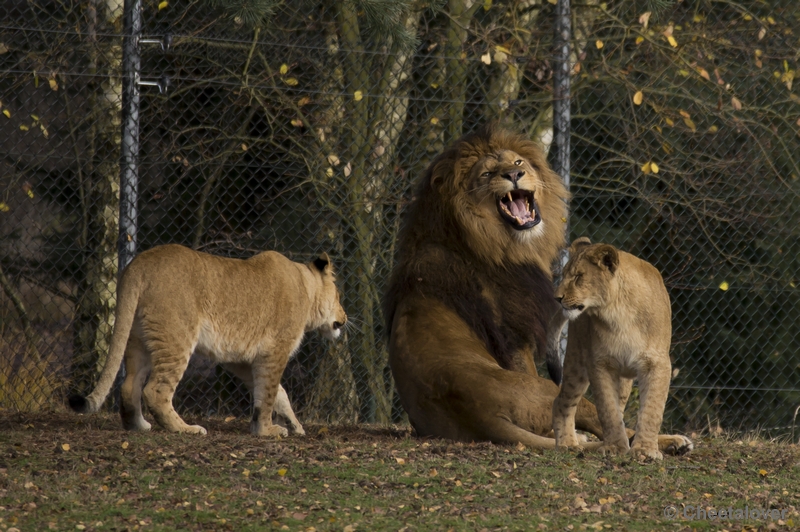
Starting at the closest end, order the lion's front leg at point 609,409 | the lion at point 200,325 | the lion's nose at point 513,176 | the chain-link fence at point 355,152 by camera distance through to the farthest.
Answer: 1. the lion's front leg at point 609,409
2. the lion at point 200,325
3. the lion's nose at point 513,176
4. the chain-link fence at point 355,152

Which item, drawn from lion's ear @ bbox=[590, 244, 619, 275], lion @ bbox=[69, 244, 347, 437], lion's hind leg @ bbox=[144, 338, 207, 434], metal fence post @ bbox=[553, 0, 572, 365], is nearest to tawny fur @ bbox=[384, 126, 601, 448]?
lion @ bbox=[69, 244, 347, 437]

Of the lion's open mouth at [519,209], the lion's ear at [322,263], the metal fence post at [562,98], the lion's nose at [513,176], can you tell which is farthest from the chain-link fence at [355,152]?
the lion's nose at [513,176]

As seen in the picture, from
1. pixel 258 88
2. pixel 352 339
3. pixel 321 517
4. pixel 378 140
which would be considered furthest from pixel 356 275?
pixel 321 517

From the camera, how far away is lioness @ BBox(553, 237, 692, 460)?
4188mm

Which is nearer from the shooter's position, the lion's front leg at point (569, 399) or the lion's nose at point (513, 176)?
the lion's front leg at point (569, 399)

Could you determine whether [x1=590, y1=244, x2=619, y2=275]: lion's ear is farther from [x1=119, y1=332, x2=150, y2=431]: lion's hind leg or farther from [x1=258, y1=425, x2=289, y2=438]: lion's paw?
[x1=119, y1=332, x2=150, y2=431]: lion's hind leg

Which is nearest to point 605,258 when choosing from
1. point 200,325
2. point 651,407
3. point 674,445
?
point 651,407

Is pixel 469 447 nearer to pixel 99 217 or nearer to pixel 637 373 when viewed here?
pixel 637 373

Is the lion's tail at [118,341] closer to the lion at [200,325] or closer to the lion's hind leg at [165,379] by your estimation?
the lion at [200,325]

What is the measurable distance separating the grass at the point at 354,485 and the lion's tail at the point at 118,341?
0.53 feet

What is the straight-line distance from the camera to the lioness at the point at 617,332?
4.19 m

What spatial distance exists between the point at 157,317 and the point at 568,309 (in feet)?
6.60

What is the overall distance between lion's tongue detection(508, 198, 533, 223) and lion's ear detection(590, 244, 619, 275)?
124 centimetres

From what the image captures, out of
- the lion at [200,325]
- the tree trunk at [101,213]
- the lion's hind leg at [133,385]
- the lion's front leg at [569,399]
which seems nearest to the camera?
the lion's front leg at [569,399]
